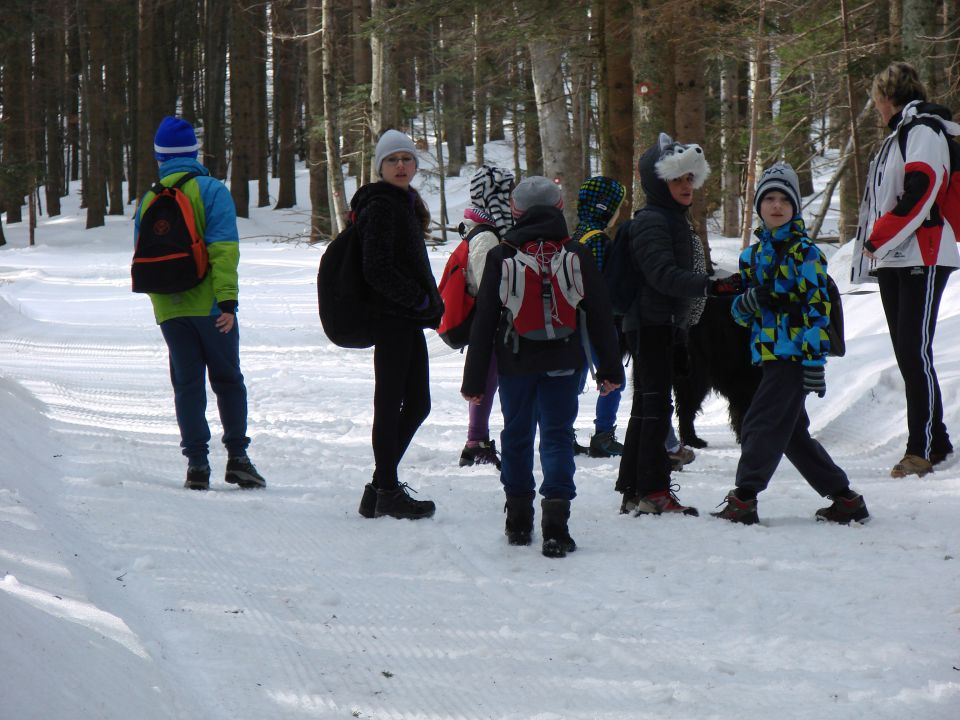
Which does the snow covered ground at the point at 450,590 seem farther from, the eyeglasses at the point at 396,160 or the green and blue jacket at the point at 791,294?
the eyeglasses at the point at 396,160

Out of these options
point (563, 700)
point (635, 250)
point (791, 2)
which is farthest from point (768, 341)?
point (791, 2)

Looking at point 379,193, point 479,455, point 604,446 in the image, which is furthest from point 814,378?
point 479,455

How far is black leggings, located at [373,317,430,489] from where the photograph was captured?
5.40 m

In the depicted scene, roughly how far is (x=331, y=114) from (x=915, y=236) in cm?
1473

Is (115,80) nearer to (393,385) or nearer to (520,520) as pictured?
(393,385)

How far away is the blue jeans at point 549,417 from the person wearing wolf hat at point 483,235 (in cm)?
159

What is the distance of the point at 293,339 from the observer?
13758mm

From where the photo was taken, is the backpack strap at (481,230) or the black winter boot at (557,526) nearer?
the black winter boot at (557,526)

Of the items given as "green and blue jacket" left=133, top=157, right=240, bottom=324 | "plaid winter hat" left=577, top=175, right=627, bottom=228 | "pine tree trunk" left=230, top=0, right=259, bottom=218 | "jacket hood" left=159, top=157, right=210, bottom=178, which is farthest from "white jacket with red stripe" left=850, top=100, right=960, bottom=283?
"pine tree trunk" left=230, top=0, right=259, bottom=218

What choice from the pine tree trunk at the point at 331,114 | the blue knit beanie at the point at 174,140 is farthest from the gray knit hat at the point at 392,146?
the pine tree trunk at the point at 331,114

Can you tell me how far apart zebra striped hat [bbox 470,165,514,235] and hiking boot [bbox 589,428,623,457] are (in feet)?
5.43

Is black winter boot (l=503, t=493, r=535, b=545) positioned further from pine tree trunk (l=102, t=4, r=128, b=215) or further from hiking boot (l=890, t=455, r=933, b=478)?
pine tree trunk (l=102, t=4, r=128, b=215)

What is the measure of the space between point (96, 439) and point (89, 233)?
28.8m

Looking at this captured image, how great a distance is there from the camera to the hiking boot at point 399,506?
17.9ft
